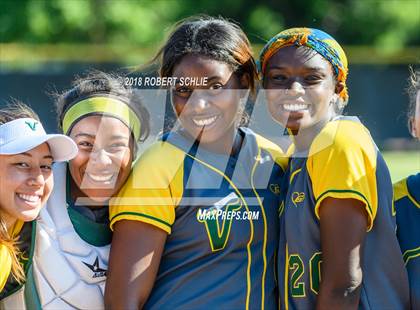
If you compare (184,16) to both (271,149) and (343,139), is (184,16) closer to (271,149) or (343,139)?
(271,149)

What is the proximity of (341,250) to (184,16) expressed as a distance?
13723 mm

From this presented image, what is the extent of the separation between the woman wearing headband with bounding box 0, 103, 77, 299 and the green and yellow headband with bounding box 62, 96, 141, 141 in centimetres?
15

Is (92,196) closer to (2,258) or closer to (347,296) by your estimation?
(2,258)

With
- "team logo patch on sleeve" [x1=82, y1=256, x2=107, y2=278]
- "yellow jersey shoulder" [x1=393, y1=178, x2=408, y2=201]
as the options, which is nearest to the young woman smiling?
"team logo patch on sleeve" [x1=82, y1=256, x2=107, y2=278]

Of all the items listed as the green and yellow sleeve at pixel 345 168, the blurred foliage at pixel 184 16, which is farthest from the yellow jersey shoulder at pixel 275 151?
the blurred foliage at pixel 184 16

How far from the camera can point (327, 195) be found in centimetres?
217

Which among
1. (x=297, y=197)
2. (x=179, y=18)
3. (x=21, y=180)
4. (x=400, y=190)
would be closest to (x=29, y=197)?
(x=21, y=180)

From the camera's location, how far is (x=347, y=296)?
2182 mm

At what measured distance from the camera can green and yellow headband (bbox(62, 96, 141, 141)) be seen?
2516mm

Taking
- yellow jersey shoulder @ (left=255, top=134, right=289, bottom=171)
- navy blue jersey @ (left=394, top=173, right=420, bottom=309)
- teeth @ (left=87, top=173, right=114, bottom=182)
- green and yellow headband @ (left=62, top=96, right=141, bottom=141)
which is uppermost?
green and yellow headband @ (left=62, top=96, right=141, bottom=141)

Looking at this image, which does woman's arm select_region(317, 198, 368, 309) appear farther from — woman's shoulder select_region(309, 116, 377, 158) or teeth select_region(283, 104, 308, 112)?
teeth select_region(283, 104, 308, 112)

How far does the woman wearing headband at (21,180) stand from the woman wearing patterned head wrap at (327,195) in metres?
0.73

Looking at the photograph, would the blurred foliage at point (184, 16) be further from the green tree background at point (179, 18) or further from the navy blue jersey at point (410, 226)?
the navy blue jersey at point (410, 226)

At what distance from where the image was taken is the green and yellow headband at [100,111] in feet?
8.25
